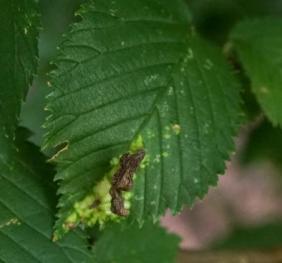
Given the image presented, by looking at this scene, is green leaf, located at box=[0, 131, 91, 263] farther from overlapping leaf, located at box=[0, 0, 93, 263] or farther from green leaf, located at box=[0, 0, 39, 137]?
green leaf, located at box=[0, 0, 39, 137]

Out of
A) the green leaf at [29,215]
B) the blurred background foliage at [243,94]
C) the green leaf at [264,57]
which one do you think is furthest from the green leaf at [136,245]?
the green leaf at [264,57]

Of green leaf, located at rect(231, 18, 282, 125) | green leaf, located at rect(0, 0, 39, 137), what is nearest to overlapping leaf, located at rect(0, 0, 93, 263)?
green leaf, located at rect(0, 0, 39, 137)

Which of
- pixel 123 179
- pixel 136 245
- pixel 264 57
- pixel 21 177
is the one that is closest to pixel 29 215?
pixel 21 177

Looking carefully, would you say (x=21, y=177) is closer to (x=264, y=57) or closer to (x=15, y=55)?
(x=15, y=55)

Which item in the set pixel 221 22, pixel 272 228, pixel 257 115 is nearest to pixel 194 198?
pixel 257 115

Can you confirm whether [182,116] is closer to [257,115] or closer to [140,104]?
[140,104]

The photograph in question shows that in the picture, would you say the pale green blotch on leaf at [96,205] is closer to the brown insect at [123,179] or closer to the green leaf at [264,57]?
the brown insect at [123,179]
